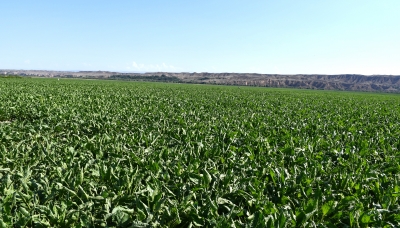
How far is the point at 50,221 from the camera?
2693 mm

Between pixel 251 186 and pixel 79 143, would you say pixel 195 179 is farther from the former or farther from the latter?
pixel 79 143

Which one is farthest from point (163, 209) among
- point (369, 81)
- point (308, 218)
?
point (369, 81)

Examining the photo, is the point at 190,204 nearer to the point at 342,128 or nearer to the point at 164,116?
the point at 164,116

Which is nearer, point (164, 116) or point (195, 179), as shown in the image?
point (195, 179)

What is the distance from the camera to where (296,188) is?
→ 3.69m

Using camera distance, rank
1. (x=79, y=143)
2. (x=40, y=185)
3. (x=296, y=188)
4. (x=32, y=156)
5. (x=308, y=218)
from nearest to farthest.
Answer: (x=308, y=218), (x=40, y=185), (x=296, y=188), (x=32, y=156), (x=79, y=143)

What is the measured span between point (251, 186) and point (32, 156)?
4094 millimetres

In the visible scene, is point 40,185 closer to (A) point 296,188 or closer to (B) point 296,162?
(A) point 296,188

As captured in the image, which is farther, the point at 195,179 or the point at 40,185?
the point at 195,179

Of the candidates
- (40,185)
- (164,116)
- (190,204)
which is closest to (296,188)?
(190,204)

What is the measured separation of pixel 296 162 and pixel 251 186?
2.00 meters

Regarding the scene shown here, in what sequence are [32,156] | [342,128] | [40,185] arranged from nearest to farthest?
1. [40,185]
2. [32,156]
3. [342,128]

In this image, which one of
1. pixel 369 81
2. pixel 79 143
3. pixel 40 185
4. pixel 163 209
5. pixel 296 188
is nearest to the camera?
pixel 163 209

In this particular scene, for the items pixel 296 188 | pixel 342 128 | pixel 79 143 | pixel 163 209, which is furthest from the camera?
pixel 342 128
